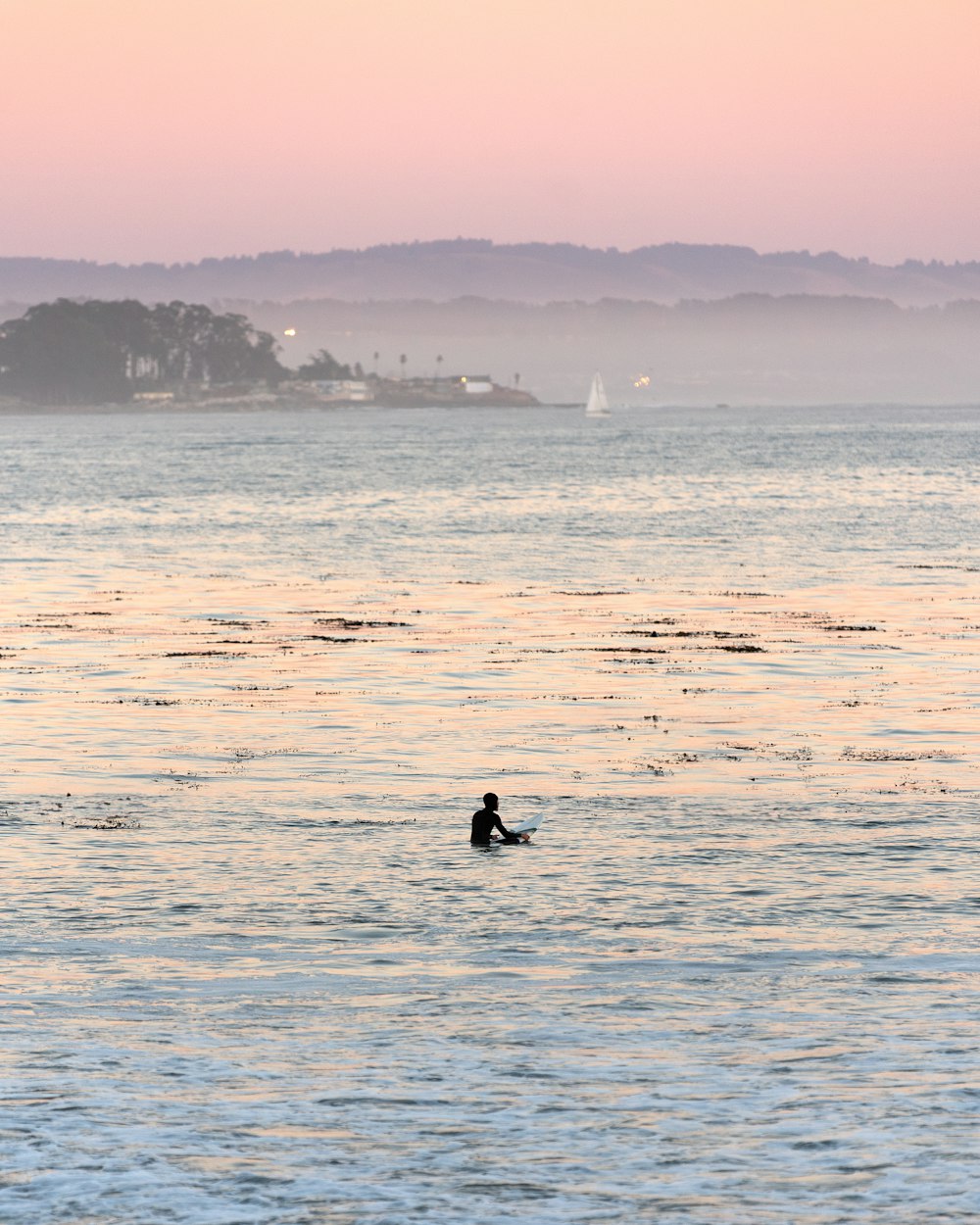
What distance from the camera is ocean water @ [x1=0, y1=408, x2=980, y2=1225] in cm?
1296

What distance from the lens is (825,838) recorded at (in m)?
24.2

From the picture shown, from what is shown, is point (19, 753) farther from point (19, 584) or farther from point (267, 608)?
point (19, 584)

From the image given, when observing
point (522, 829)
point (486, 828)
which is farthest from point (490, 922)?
point (522, 829)

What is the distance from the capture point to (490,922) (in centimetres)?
2012

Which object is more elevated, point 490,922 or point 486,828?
point 486,828

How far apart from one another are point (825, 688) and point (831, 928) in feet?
63.6

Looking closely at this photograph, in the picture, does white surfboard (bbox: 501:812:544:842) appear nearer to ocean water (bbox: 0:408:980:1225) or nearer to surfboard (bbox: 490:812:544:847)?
surfboard (bbox: 490:812:544:847)

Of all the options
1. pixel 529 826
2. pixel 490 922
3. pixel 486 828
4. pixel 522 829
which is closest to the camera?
pixel 490 922

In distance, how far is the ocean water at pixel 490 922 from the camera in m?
13.0

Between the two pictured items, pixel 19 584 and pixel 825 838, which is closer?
pixel 825 838

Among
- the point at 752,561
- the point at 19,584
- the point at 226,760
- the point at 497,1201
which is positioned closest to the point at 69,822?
the point at 226,760

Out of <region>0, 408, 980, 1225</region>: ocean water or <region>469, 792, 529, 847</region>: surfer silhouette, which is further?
<region>469, 792, 529, 847</region>: surfer silhouette

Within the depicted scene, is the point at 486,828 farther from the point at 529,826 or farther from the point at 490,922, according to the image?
the point at 490,922

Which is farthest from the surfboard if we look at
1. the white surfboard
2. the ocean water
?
the ocean water
